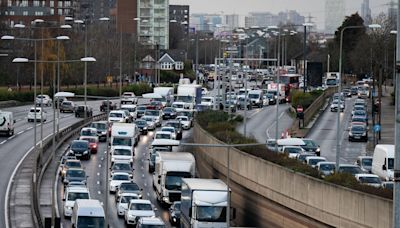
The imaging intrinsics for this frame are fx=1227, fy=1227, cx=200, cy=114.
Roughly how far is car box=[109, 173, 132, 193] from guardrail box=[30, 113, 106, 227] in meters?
3.56

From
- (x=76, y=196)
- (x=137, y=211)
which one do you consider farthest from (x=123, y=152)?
(x=137, y=211)

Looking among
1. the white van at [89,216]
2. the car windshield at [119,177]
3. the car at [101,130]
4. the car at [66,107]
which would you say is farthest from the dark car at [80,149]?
the car at [66,107]

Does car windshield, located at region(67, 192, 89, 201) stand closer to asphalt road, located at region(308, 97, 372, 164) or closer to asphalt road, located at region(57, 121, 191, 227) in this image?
asphalt road, located at region(57, 121, 191, 227)

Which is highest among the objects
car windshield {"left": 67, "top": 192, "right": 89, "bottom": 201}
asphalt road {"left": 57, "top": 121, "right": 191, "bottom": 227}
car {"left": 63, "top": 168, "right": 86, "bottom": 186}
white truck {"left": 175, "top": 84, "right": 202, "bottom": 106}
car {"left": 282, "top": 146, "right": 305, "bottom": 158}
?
white truck {"left": 175, "top": 84, "right": 202, "bottom": 106}

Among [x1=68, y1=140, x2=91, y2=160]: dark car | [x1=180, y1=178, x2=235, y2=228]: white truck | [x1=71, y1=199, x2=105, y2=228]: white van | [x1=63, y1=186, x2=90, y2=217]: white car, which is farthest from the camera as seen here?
[x1=68, y1=140, x2=91, y2=160]: dark car

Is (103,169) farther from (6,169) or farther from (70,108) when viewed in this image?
(70,108)

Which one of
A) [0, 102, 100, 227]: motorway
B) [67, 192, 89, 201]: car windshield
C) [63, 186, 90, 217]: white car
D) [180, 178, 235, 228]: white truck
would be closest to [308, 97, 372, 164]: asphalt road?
[0, 102, 100, 227]: motorway

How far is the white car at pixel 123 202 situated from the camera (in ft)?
171

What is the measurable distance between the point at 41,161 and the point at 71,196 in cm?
1462

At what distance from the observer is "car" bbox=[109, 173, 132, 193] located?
59219 mm

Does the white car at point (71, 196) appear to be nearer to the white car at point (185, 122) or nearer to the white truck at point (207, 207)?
the white truck at point (207, 207)

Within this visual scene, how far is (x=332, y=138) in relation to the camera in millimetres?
83562

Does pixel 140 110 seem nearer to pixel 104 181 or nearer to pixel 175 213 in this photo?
pixel 104 181

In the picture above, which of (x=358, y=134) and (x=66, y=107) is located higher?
(x=358, y=134)
